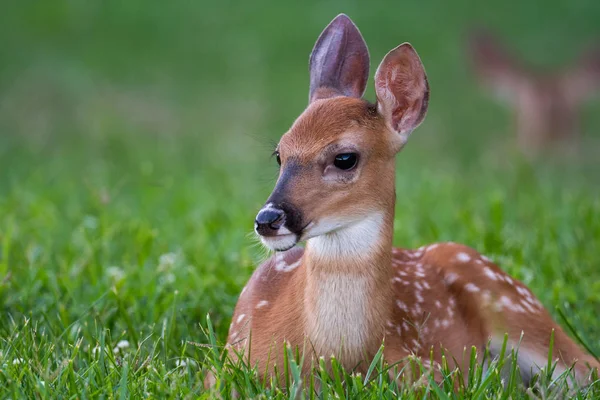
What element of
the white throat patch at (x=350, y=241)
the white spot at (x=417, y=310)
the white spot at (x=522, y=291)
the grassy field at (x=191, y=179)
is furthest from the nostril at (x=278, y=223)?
the white spot at (x=522, y=291)

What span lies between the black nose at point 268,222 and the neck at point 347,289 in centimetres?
29

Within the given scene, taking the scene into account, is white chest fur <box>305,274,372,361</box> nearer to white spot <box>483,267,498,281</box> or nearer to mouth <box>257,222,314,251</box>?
mouth <box>257,222,314,251</box>

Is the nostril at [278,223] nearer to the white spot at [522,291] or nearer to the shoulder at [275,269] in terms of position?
the shoulder at [275,269]

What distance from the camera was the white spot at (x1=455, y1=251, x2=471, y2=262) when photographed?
4.25m

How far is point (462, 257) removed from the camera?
14.0 feet

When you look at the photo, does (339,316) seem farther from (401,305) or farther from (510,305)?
(510,305)

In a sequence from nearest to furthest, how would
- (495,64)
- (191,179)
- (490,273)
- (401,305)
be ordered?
(401,305) < (490,273) < (191,179) < (495,64)

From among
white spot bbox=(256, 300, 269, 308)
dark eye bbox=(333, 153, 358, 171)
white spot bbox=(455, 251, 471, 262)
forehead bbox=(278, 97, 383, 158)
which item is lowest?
white spot bbox=(256, 300, 269, 308)

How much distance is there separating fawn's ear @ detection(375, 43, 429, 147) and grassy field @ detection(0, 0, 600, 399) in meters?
0.67

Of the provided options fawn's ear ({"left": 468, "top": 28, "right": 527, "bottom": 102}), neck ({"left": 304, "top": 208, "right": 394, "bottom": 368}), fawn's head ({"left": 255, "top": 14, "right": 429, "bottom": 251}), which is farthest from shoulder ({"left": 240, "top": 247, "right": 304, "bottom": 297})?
fawn's ear ({"left": 468, "top": 28, "right": 527, "bottom": 102})

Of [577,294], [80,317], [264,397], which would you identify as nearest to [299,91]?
[577,294]

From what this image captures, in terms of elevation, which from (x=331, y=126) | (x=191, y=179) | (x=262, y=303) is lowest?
(x=191, y=179)

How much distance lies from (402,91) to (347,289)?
0.75 meters

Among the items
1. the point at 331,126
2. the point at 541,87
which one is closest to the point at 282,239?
the point at 331,126
